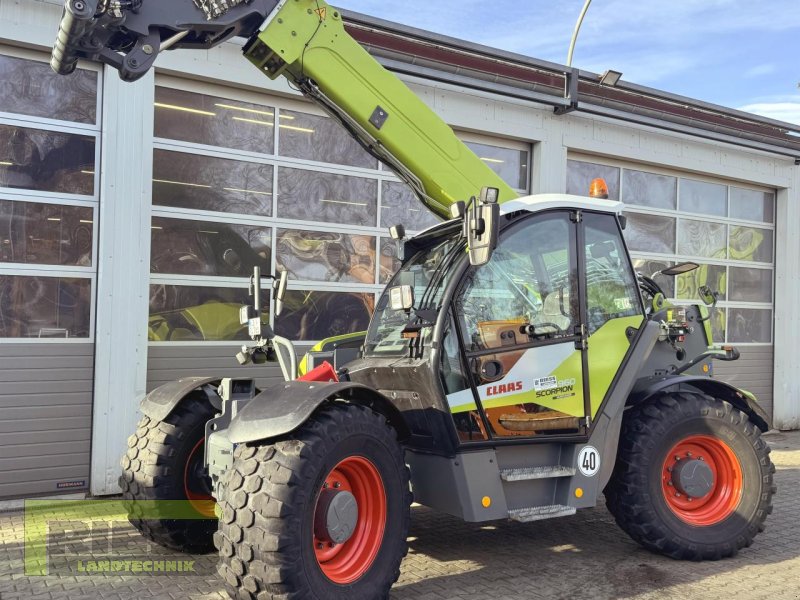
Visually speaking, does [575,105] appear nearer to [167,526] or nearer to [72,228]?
[72,228]

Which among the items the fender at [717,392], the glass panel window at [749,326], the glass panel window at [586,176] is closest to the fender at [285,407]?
the fender at [717,392]

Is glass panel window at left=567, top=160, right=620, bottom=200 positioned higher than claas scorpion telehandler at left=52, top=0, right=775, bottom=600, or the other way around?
glass panel window at left=567, top=160, right=620, bottom=200

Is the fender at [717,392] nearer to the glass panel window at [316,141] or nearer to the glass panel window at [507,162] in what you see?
the glass panel window at [316,141]

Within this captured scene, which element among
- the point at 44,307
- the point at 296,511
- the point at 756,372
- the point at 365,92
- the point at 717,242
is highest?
the point at 365,92

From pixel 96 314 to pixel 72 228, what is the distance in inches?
33.1

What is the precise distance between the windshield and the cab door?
22 cm

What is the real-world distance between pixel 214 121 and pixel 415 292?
386 cm

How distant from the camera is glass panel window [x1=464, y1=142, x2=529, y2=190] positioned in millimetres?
9852

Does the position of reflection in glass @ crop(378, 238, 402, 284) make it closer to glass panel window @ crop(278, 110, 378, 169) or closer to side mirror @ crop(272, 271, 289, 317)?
glass panel window @ crop(278, 110, 378, 169)

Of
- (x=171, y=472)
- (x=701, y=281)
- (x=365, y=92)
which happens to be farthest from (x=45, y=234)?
(x=701, y=281)

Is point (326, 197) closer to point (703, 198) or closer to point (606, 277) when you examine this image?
point (606, 277)

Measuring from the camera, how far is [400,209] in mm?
9227

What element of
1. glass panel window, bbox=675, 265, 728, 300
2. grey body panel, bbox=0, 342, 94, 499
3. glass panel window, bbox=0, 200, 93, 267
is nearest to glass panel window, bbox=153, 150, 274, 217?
glass panel window, bbox=0, 200, 93, 267

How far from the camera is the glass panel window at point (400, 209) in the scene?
909 cm
